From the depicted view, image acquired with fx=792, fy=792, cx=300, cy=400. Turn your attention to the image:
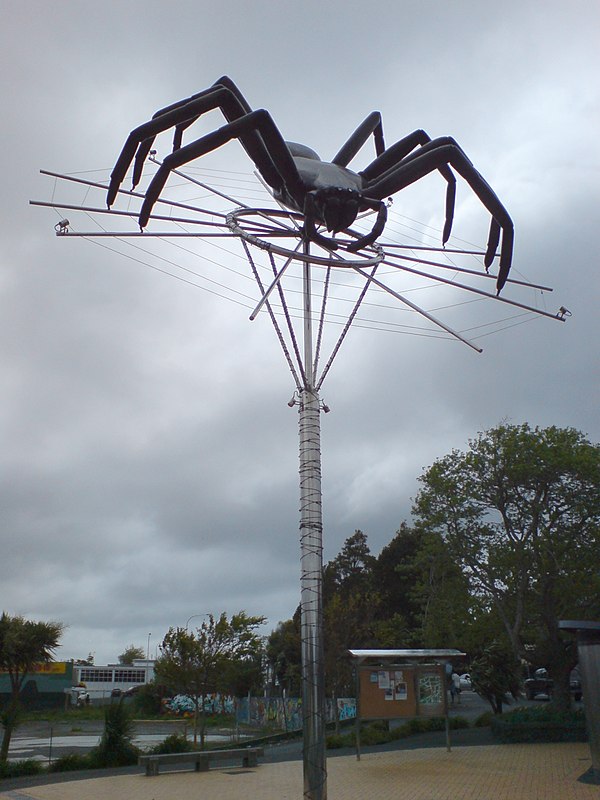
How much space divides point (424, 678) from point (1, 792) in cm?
1015

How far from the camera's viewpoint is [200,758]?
18.0m

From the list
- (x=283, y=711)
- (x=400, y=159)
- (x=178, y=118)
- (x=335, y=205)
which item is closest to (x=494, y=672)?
(x=283, y=711)

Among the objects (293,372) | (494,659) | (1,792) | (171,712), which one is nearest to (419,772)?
(1,792)

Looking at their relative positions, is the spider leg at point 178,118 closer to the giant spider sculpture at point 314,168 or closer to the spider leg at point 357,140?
the giant spider sculpture at point 314,168

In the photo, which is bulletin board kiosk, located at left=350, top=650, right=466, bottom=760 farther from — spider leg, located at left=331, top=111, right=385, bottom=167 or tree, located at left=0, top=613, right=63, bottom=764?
spider leg, located at left=331, top=111, right=385, bottom=167

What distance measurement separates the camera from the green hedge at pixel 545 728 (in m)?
22.1

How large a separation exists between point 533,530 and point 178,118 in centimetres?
1865

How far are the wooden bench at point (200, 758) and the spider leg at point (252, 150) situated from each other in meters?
11.8

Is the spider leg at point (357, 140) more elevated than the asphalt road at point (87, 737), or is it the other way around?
the spider leg at point (357, 140)

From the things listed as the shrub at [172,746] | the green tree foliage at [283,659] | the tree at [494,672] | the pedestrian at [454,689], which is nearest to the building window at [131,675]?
the green tree foliage at [283,659]

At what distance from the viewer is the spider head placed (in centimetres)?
1197

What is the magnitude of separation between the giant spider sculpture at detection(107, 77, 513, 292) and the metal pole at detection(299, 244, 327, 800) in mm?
2563

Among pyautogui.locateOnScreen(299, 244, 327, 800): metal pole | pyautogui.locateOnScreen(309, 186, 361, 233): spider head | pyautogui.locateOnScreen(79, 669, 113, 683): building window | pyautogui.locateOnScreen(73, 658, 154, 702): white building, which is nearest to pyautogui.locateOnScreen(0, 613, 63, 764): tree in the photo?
pyautogui.locateOnScreen(299, 244, 327, 800): metal pole

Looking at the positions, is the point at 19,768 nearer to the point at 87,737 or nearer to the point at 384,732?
the point at 384,732
